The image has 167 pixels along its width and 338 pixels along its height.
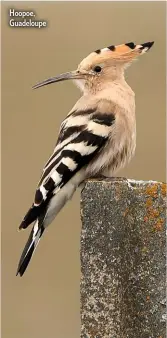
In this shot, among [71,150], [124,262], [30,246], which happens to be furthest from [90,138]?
[124,262]

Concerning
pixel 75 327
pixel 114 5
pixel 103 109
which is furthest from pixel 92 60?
pixel 114 5

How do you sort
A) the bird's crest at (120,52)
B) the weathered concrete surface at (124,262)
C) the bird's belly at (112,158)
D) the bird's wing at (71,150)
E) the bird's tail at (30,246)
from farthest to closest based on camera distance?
1. the bird's crest at (120,52)
2. the bird's belly at (112,158)
3. the bird's wing at (71,150)
4. the bird's tail at (30,246)
5. the weathered concrete surface at (124,262)

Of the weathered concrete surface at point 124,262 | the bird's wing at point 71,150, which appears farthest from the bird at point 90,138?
the weathered concrete surface at point 124,262

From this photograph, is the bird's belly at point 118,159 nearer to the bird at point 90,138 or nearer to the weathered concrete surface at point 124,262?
the bird at point 90,138

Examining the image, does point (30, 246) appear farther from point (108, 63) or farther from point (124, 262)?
point (108, 63)

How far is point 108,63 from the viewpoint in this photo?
365 centimetres

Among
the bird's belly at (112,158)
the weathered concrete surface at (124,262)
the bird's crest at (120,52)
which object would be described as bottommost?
the weathered concrete surface at (124,262)

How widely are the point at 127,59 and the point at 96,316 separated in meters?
1.73

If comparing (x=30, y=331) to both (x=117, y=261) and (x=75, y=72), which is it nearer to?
(x=75, y=72)

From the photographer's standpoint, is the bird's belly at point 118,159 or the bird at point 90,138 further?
the bird's belly at point 118,159

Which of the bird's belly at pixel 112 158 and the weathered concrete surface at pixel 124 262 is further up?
the bird's belly at pixel 112 158

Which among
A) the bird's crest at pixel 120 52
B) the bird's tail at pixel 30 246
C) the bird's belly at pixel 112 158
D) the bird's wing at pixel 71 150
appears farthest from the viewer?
the bird's crest at pixel 120 52

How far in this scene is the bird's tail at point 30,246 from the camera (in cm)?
294

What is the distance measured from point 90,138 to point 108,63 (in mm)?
565
